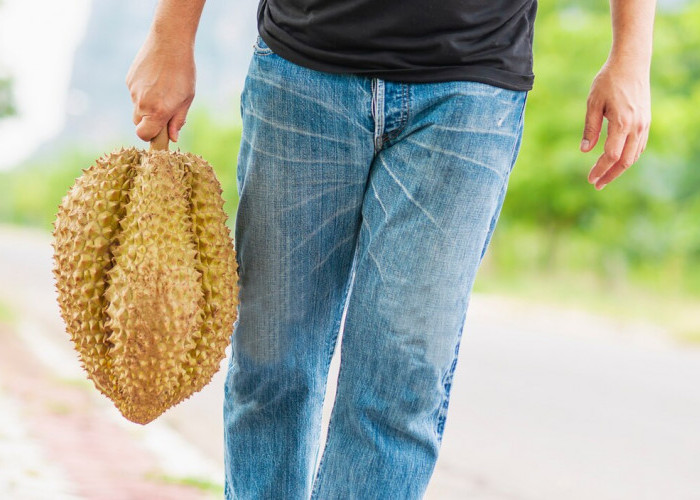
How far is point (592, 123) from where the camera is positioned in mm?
1355

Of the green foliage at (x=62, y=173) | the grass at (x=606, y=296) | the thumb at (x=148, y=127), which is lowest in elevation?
the green foliage at (x=62, y=173)

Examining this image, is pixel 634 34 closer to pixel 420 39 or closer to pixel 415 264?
pixel 420 39

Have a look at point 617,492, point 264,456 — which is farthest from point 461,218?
point 617,492

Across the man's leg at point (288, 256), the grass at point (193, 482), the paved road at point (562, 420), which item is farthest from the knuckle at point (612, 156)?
the paved road at point (562, 420)

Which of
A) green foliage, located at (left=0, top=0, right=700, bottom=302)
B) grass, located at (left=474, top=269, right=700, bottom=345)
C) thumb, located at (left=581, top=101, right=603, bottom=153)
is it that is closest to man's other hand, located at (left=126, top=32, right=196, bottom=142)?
thumb, located at (left=581, top=101, right=603, bottom=153)

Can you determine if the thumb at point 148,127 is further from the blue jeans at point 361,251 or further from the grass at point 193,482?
the grass at point 193,482

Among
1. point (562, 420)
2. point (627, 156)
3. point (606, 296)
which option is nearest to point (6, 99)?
point (562, 420)

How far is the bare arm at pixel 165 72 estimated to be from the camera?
1339mm

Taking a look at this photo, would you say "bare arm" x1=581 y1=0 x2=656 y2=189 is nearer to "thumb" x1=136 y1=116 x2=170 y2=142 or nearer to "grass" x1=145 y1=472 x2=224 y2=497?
"thumb" x1=136 y1=116 x2=170 y2=142

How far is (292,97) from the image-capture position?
1.29 metres

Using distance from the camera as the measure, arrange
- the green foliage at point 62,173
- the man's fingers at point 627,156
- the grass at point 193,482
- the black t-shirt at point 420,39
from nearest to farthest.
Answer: the black t-shirt at point 420,39 < the man's fingers at point 627,156 < the grass at point 193,482 < the green foliage at point 62,173

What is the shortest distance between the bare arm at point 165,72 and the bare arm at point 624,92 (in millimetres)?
660

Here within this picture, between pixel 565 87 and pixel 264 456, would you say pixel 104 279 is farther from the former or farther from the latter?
pixel 565 87

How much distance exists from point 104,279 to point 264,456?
424 millimetres
